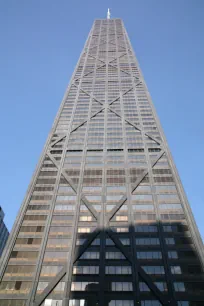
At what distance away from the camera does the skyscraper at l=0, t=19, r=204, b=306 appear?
147 ft

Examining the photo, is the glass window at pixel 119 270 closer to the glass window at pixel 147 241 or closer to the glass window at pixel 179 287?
the glass window at pixel 147 241

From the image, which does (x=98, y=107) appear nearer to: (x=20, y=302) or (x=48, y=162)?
(x=48, y=162)

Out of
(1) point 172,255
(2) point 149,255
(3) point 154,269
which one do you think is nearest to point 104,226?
(2) point 149,255

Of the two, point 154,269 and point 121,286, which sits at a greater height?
point 154,269

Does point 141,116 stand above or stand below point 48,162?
above

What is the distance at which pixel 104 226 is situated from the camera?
176 feet

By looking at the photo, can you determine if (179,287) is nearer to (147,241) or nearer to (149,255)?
(149,255)

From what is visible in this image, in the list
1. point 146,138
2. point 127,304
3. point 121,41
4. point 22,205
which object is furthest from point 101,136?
point 121,41

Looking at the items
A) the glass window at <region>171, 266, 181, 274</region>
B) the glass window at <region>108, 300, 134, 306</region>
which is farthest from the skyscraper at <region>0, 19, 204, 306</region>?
the glass window at <region>108, 300, 134, 306</region>

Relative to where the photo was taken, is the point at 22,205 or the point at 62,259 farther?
the point at 22,205

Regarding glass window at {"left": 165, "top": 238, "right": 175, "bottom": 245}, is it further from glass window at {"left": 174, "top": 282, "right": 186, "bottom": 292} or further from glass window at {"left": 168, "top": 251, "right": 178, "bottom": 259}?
glass window at {"left": 174, "top": 282, "right": 186, "bottom": 292}

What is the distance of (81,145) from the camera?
244 feet

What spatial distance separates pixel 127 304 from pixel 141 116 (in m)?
55.2

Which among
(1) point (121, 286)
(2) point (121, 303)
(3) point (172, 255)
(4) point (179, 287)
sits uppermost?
(3) point (172, 255)
